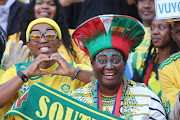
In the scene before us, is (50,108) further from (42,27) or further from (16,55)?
(16,55)

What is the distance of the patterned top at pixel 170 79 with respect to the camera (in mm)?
4219

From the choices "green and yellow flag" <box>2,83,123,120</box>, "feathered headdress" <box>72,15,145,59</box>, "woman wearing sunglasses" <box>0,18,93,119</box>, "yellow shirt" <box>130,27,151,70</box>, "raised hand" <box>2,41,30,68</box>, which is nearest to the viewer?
"green and yellow flag" <box>2,83,123,120</box>

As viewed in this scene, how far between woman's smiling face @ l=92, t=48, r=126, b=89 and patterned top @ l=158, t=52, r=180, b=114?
73 centimetres

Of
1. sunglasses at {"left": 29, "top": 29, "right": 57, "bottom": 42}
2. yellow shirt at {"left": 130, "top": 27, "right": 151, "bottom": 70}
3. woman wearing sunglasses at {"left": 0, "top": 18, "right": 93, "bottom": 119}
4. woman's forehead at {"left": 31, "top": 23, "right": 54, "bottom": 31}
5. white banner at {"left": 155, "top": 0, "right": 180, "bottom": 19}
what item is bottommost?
yellow shirt at {"left": 130, "top": 27, "right": 151, "bottom": 70}

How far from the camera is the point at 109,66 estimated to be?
376 cm

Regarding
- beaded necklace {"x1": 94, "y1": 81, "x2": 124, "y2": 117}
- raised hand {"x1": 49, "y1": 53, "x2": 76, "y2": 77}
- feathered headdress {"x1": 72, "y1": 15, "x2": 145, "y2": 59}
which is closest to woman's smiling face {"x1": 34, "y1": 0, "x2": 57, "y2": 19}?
raised hand {"x1": 49, "y1": 53, "x2": 76, "y2": 77}

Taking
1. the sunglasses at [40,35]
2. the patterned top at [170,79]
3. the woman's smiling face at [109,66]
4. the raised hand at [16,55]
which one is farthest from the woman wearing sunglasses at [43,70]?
the patterned top at [170,79]

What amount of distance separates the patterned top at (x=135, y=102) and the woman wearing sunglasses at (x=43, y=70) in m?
0.53

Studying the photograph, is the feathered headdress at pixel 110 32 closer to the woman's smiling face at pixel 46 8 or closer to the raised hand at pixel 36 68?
the raised hand at pixel 36 68

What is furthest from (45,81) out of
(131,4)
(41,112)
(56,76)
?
(131,4)

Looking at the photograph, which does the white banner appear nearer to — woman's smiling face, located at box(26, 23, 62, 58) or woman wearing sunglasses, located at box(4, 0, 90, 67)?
woman's smiling face, located at box(26, 23, 62, 58)

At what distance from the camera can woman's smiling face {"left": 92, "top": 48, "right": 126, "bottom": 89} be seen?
379cm

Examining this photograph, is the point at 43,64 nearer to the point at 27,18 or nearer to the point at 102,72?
the point at 102,72

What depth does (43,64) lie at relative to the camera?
4.60m
